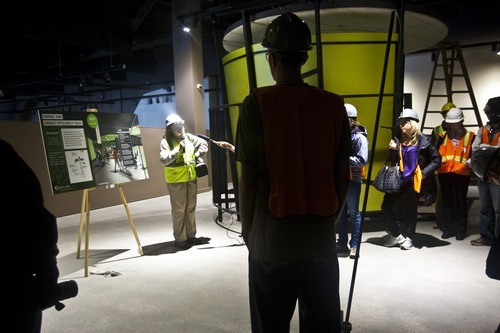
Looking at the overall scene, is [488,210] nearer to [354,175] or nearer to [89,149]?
[354,175]

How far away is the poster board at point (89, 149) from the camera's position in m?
3.69

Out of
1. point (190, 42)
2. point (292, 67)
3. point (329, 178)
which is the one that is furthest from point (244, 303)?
point (190, 42)

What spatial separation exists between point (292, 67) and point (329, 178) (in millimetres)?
428

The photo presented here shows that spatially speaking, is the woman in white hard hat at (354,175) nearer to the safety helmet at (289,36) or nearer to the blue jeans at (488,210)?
the blue jeans at (488,210)

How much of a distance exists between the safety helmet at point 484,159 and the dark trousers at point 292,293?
83 centimetres

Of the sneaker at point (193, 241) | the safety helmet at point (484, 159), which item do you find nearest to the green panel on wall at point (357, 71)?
the sneaker at point (193, 241)

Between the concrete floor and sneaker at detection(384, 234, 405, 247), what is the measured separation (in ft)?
0.50

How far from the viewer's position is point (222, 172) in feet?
21.9

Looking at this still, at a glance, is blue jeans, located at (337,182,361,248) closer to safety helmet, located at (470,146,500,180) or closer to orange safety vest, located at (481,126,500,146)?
orange safety vest, located at (481,126,500,146)

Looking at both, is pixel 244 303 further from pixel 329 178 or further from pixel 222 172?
pixel 222 172

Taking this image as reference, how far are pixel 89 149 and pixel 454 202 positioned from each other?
4.41 m

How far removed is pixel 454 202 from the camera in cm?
493

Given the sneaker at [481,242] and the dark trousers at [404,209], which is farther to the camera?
the sneaker at [481,242]

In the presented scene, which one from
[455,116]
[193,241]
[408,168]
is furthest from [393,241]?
[193,241]
